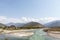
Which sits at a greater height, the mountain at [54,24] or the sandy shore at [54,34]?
the mountain at [54,24]

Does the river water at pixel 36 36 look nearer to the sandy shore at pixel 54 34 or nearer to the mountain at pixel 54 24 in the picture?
the sandy shore at pixel 54 34

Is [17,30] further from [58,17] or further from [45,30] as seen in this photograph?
[58,17]

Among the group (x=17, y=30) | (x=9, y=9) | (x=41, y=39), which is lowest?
(x=41, y=39)

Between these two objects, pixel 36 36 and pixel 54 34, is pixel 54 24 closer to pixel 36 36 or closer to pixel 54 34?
pixel 54 34

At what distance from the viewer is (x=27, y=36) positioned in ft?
13.6

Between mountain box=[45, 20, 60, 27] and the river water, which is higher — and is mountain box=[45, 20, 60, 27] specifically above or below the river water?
above

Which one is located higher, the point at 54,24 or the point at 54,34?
the point at 54,24

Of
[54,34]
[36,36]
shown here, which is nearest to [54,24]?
[54,34]

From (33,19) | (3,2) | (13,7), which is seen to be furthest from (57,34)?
(3,2)

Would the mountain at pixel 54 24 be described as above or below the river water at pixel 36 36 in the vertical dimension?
above

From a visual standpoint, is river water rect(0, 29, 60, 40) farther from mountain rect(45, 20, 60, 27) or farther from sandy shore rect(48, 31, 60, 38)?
mountain rect(45, 20, 60, 27)

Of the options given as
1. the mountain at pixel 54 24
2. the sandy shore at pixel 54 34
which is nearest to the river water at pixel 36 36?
the sandy shore at pixel 54 34

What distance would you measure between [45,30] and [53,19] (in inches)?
13.2

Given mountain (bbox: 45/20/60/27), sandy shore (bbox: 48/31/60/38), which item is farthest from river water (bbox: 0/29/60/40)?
mountain (bbox: 45/20/60/27)
